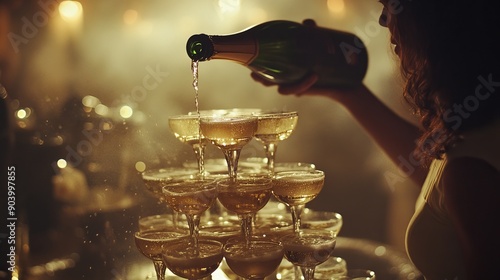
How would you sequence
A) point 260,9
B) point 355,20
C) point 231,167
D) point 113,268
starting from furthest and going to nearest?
point 355,20, point 260,9, point 113,268, point 231,167

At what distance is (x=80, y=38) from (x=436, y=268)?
2.56 meters

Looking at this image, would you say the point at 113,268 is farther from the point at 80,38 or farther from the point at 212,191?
the point at 80,38

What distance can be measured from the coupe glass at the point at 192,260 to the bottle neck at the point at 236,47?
22.8 inches

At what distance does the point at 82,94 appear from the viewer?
2.39 meters

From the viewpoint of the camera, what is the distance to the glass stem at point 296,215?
1775 mm

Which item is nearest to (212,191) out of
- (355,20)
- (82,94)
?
(82,94)

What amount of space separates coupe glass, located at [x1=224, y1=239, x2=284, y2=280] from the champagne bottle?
0.59 metres

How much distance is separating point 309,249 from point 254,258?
176 millimetres

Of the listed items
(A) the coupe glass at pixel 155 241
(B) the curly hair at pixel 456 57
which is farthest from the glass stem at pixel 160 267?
(B) the curly hair at pixel 456 57

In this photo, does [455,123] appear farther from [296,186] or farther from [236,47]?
[236,47]

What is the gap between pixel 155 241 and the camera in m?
1.69

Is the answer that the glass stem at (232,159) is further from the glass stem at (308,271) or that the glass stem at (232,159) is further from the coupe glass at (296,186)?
the glass stem at (308,271)

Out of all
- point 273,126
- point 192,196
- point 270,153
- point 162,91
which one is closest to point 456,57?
point 273,126

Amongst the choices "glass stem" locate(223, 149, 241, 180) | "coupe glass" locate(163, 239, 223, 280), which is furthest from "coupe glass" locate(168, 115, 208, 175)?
"coupe glass" locate(163, 239, 223, 280)
